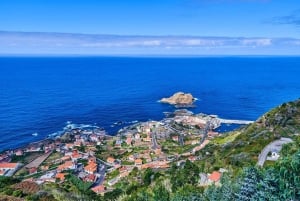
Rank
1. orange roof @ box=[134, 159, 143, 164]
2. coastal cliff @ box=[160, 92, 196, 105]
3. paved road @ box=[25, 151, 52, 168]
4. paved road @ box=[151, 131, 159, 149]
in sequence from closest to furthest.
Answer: orange roof @ box=[134, 159, 143, 164], paved road @ box=[25, 151, 52, 168], paved road @ box=[151, 131, 159, 149], coastal cliff @ box=[160, 92, 196, 105]

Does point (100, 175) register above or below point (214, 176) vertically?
below

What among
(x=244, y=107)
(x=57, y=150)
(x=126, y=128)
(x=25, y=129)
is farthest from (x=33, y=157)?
(x=244, y=107)

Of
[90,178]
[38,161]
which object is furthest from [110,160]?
[38,161]

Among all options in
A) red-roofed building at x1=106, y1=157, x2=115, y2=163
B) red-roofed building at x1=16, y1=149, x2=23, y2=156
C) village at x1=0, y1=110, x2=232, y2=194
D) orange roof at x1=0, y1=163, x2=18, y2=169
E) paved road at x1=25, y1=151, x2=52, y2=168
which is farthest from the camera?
red-roofed building at x1=16, y1=149, x2=23, y2=156

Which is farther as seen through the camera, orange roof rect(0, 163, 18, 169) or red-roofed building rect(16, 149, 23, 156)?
red-roofed building rect(16, 149, 23, 156)

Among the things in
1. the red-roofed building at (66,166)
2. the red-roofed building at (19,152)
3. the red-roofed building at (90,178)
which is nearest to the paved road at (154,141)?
the red-roofed building at (66,166)

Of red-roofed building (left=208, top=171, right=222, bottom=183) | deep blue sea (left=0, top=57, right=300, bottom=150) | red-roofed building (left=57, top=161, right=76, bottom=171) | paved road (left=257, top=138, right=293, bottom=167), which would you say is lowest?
red-roofed building (left=57, top=161, right=76, bottom=171)

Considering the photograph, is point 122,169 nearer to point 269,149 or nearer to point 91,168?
point 91,168

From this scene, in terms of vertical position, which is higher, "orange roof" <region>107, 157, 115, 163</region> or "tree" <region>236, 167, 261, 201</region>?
"tree" <region>236, 167, 261, 201</region>

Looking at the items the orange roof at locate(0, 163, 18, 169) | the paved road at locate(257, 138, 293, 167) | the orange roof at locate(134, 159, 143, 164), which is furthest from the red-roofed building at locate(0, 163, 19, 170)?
the paved road at locate(257, 138, 293, 167)

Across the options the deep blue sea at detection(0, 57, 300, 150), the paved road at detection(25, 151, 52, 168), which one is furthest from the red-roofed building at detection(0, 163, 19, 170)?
the deep blue sea at detection(0, 57, 300, 150)

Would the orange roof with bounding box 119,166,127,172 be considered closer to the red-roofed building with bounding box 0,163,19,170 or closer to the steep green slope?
the steep green slope
